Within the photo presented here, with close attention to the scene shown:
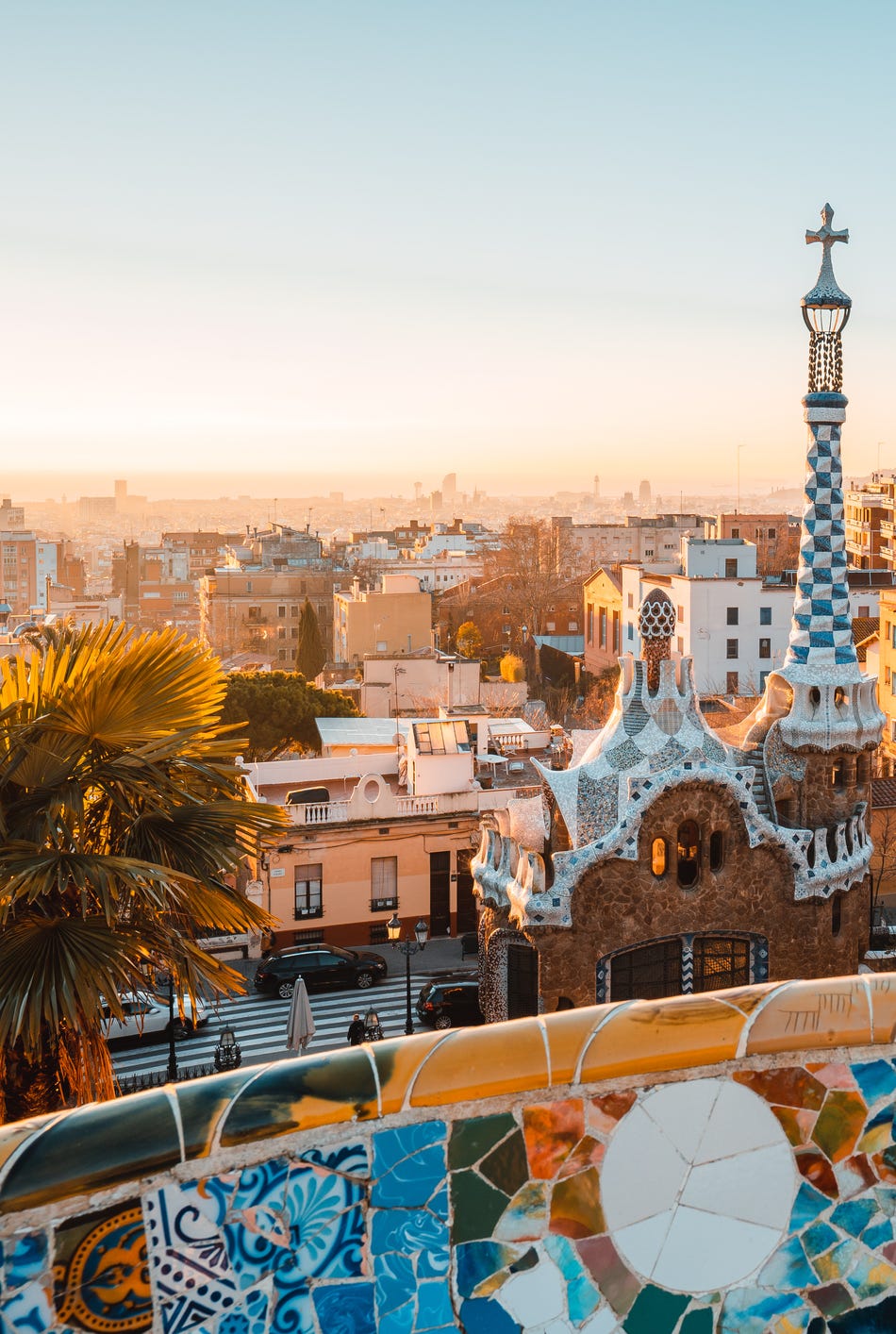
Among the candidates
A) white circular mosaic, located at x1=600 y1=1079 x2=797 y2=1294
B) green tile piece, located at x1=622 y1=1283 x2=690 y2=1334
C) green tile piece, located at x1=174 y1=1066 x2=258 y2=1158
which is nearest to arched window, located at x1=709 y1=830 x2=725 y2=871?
white circular mosaic, located at x1=600 y1=1079 x2=797 y2=1294

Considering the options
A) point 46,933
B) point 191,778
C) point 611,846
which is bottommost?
point 611,846

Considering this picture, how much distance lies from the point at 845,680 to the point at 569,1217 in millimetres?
15197

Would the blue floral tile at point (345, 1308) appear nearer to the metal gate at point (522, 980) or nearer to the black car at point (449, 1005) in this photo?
the metal gate at point (522, 980)

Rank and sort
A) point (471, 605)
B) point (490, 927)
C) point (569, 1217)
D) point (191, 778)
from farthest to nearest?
point (471, 605) < point (490, 927) < point (191, 778) < point (569, 1217)

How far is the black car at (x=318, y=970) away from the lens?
23.6 m

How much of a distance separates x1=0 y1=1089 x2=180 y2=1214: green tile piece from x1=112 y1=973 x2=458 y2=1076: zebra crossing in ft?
56.1

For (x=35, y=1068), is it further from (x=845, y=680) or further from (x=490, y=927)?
(x=845, y=680)

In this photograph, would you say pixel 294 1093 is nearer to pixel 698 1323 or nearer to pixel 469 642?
pixel 698 1323

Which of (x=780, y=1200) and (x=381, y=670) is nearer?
(x=780, y=1200)

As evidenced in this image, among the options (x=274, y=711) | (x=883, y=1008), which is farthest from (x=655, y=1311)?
(x=274, y=711)

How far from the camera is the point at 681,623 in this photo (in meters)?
53.5

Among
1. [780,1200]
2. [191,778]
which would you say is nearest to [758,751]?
[191,778]

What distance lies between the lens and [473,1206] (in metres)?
3.90

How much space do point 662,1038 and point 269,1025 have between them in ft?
63.4
